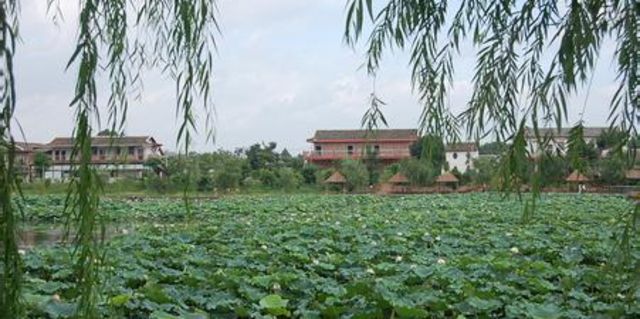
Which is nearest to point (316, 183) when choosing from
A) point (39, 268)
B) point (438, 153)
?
point (39, 268)

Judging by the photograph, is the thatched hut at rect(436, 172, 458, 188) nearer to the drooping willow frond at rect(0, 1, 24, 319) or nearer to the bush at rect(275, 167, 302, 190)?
the drooping willow frond at rect(0, 1, 24, 319)

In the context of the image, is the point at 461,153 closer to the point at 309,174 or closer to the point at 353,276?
the point at 353,276

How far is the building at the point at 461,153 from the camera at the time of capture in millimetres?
1586

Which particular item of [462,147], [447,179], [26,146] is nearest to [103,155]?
[26,146]

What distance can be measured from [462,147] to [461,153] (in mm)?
38

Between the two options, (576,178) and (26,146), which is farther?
(576,178)

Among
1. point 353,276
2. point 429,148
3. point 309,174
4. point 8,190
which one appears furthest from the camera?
point 309,174

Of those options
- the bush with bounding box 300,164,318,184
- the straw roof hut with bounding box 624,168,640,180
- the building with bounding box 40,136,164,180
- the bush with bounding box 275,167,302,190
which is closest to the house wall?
the straw roof hut with bounding box 624,168,640,180

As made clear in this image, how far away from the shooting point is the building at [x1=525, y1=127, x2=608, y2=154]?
3.97 ft

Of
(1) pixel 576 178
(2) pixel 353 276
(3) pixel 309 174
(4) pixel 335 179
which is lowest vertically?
(2) pixel 353 276

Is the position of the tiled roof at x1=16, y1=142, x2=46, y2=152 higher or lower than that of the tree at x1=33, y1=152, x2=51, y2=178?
higher

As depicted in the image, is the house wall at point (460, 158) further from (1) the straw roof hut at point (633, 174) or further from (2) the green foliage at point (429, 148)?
(1) the straw roof hut at point (633, 174)

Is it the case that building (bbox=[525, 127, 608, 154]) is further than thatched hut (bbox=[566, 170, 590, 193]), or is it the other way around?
thatched hut (bbox=[566, 170, 590, 193])

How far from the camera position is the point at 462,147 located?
1.65 meters
